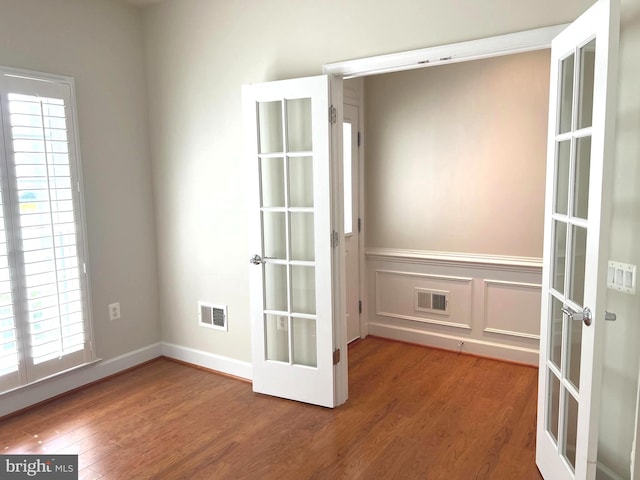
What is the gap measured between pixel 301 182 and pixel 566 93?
5.29 ft

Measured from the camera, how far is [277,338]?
131 inches

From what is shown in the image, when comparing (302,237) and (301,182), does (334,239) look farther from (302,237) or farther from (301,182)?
(301,182)

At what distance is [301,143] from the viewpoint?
121 inches

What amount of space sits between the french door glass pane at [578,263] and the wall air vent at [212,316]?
8.16ft

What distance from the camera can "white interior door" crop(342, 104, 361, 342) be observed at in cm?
420

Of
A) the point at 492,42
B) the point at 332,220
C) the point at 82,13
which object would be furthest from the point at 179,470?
the point at 82,13

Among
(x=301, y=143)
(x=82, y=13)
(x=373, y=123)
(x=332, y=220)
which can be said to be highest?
(x=82, y=13)

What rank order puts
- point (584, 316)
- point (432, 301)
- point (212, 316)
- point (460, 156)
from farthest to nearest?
point (432, 301)
point (460, 156)
point (212, 316)
point (584, 316)

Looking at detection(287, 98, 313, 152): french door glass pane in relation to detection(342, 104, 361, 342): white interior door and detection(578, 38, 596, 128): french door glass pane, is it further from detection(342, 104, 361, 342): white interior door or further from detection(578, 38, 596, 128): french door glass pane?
detection(578, 38, 596, 128): french door glass pane

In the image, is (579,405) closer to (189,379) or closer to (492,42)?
(492,42)

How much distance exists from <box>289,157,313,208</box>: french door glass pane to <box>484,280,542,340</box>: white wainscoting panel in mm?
1828

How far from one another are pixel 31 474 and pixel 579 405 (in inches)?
106

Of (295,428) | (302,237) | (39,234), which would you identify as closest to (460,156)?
(302,237)

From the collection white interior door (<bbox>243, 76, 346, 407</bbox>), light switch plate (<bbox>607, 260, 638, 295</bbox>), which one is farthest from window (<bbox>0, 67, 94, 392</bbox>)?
light switch plate (<bbox>607, 260, 638, 295</bbox>)
